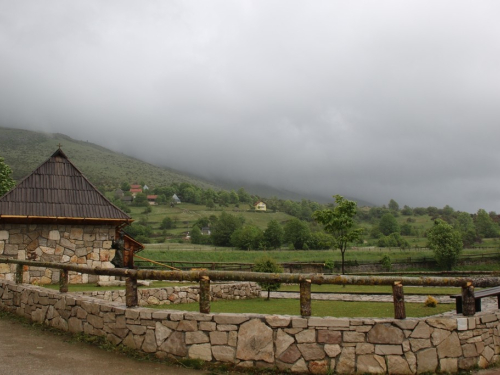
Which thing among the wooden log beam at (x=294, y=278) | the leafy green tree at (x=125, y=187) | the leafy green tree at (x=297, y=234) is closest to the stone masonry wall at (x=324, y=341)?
the wooden log beam at (x=294, y=278)

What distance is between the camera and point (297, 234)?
81.1 meters

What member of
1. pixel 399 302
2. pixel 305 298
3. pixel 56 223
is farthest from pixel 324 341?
pixel 56 223

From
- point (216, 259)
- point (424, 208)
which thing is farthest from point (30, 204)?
point (424, 208)

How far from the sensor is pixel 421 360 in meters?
5.78

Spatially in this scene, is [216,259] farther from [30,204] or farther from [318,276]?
[318,276]

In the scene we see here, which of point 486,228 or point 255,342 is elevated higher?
point 255,342

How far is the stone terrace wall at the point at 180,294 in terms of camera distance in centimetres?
1258

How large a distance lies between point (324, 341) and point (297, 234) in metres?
76.1

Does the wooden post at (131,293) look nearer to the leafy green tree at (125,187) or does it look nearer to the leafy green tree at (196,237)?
the leafy green tree at (196,237)

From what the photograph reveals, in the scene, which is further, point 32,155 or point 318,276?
point 32,155

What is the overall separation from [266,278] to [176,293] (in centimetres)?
921

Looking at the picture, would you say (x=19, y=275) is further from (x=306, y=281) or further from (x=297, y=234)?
(x=297, y=234)

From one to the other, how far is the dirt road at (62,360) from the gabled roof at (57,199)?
7.21m

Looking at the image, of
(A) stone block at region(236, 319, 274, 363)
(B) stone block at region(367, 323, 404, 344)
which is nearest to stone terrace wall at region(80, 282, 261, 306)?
(A) stone block at region(236, 319, 274, 363)
